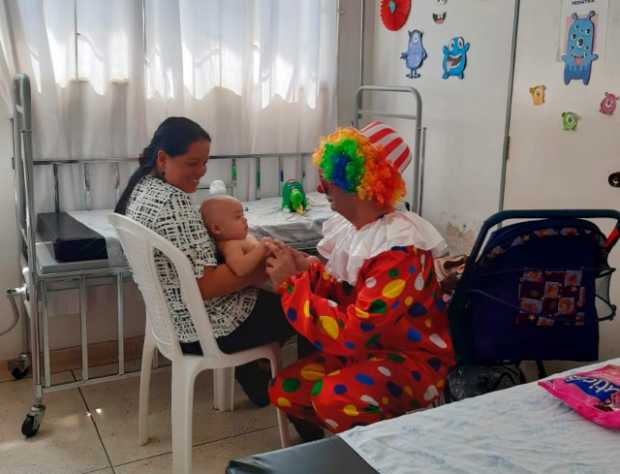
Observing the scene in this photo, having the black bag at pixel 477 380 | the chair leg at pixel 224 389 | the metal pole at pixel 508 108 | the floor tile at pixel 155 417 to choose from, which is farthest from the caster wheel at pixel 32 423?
the metal pole at pixel 508 108

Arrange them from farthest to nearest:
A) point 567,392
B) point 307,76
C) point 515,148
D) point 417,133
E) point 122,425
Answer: point 307,76 < point 417,133 < point 515,148 < point 122,425 < point 567,392

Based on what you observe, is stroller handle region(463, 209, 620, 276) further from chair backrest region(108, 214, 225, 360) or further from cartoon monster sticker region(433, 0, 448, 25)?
cartoon monster sticker region(433, 0, 448, 25)

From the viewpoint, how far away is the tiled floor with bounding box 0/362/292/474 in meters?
2.31

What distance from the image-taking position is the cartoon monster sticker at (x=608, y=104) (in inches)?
91.9

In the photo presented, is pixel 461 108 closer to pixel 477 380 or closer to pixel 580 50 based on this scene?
pixel 580 50

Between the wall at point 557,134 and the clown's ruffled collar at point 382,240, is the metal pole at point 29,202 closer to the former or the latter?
the clown's ruffled collar at point 382,240

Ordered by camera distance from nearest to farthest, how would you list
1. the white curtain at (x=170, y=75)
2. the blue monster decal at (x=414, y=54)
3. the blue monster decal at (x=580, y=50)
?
the blue monster decal at (x=580, y=50) < the white curtain at (x=170, y=75) < the blue monster decal at (x=414, y=54)

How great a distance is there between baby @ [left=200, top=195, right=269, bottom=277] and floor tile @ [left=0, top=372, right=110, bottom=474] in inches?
35.6

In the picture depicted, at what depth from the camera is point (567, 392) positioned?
4.56 feet

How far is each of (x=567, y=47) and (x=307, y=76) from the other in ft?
4.23

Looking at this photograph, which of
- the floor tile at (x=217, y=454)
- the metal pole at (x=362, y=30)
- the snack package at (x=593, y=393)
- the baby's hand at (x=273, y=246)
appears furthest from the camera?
the metal pole at (x=362, y=30)

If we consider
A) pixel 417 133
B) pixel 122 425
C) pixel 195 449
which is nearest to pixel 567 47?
pixel 417 133

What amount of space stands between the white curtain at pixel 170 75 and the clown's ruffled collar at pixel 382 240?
142cm

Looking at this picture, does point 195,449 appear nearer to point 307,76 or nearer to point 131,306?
point 131,306
